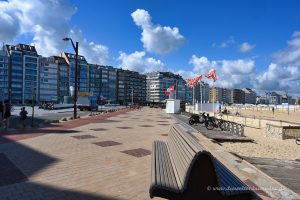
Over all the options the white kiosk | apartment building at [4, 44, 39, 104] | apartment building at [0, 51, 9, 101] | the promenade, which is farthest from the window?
the promenade

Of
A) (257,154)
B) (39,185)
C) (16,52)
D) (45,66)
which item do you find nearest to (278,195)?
(39,185)

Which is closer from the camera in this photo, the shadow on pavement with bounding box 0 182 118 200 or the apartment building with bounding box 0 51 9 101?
the shadow on pavement with bounding box 0 182 118 200

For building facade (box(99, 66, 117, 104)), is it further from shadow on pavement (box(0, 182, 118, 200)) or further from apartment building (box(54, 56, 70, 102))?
shadow on pavement (box(0, 182, 118, 200))

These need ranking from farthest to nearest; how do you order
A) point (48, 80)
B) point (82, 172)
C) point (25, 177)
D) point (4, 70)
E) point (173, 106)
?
point (48, 80), point (4, 70), point (173, 106), point (82, 172), point (25, 177)

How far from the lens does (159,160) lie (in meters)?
5.98

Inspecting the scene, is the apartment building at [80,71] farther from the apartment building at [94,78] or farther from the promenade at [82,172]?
the promenade at [82,172]

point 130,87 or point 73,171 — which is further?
point 130,87

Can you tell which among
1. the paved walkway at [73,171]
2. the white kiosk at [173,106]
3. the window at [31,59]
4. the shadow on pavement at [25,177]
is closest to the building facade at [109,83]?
the window at [31,59]

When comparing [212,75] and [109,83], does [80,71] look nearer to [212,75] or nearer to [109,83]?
[109,83]

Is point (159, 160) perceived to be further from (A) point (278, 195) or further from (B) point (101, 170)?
(A) point (278, 195)

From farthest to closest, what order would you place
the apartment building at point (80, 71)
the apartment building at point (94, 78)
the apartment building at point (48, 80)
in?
the apartment building at point (94, 78) < the apartment building at point (80, 71) < the apartment building at point (48, 80)

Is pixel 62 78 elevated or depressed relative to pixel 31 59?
depressed

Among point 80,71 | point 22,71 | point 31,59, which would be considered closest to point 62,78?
point 80,71

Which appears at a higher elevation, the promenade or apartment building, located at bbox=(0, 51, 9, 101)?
apartment building, located at bbox=(0, 51, 9, 101)
